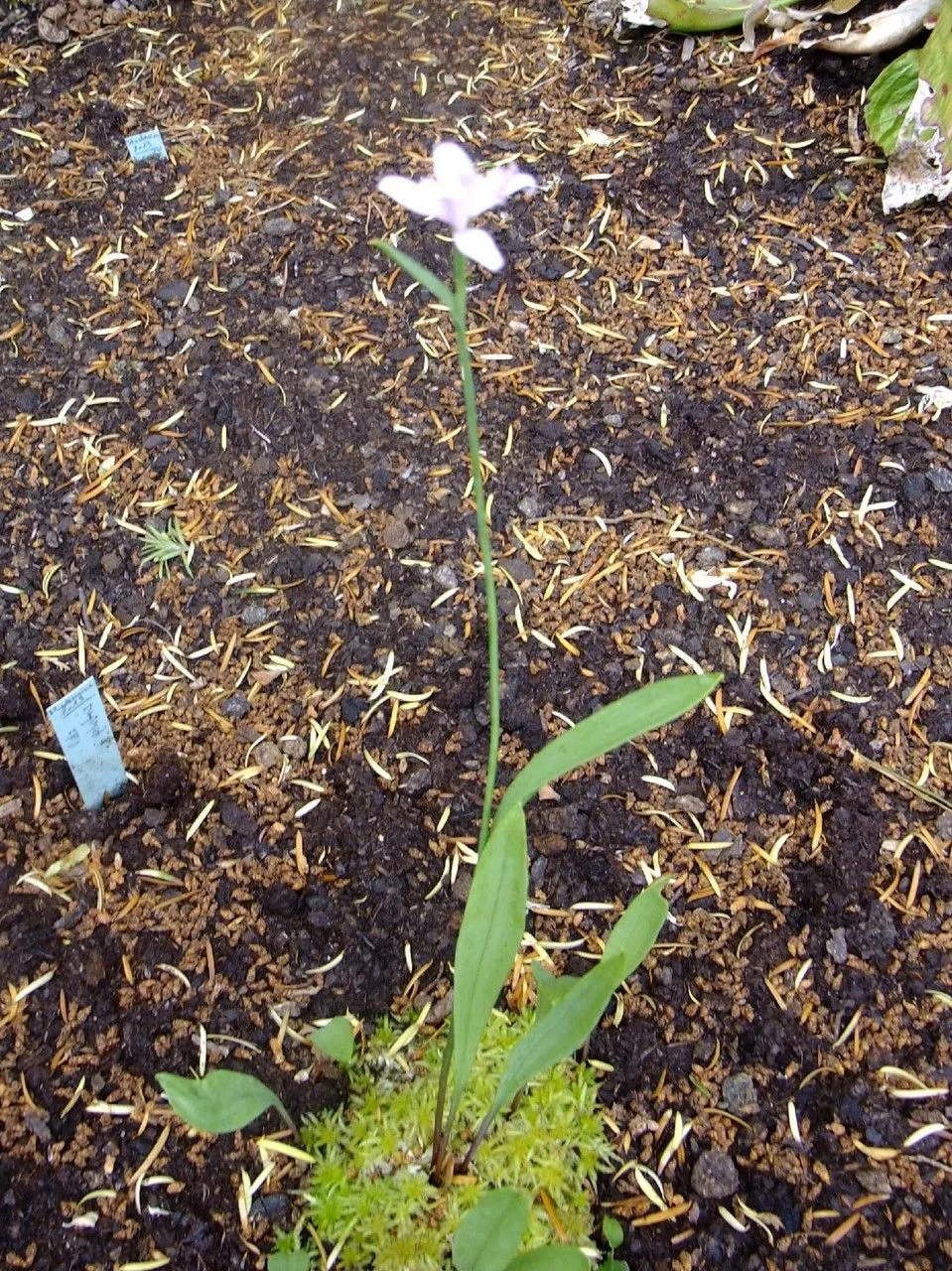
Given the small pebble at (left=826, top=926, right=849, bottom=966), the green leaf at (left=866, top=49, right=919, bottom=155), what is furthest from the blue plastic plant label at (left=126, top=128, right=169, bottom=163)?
the small pebble at (left=826, top=926, right=849, bottom=966)

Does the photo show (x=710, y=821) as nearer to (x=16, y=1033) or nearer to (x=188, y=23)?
(x=16, y=1033)

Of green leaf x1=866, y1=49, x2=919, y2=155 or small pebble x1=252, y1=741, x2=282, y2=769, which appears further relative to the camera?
green leaf x1=866, y1=49, x2=919, y2=155

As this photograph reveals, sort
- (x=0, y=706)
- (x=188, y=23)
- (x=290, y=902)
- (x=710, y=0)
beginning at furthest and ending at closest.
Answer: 1. (x=188, y=23)
2. (x=710, y=0)
3. (x=0, y=706)
4. (x=290, y=902)

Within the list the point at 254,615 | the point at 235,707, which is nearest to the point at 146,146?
the point at 254,615

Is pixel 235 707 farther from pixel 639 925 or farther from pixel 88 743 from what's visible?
pixel 639 925

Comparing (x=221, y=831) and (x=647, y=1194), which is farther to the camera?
(x=221, y=831)

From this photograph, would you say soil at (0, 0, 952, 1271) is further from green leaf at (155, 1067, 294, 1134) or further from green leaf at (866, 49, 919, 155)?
green leaf at (155, 1067, 294, 1134)

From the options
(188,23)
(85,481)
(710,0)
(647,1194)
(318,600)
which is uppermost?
(188,23)

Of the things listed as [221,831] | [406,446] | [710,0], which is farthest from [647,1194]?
[710,0]
